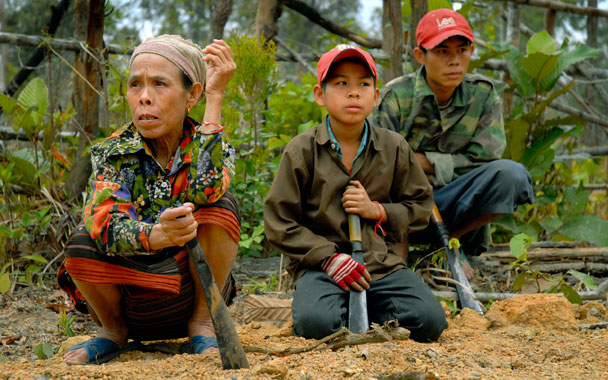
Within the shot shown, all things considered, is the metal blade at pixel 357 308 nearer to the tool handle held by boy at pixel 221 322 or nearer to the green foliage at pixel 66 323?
the tool handle held by boy at pixel 221 322

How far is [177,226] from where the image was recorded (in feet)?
6.65

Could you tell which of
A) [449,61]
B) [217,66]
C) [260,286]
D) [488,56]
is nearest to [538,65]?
[488,56]

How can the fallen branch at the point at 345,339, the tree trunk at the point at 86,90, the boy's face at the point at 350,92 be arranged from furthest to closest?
the tree trunk at the point at 86,90
the boy's face at the point at 350,92
the fallen branch at the point at 345,339

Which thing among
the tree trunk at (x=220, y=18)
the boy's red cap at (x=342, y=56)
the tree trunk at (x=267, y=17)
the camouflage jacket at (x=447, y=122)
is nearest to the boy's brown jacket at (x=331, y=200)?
the boy's red cap at (x=342, y=56)

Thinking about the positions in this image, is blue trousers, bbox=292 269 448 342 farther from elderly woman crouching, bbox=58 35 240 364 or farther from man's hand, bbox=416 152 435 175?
man's hand, bbox=416 152 435 175

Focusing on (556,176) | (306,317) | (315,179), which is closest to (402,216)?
(315,179)

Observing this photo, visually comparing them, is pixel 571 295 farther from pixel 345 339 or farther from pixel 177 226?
pixel 177 226

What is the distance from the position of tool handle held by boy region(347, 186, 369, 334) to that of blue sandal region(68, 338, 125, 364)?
0.91m

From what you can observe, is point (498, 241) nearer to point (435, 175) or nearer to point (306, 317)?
point (435, 175)

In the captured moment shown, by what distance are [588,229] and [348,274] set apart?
2.50 m

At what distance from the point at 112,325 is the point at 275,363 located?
0.86m

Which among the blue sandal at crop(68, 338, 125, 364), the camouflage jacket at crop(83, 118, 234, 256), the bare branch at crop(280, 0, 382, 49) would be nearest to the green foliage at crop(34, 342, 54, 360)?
the blue sandal at crop(68, 338, 125, 364)

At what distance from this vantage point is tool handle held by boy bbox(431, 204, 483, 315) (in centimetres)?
322

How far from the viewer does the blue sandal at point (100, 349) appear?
229 cm
